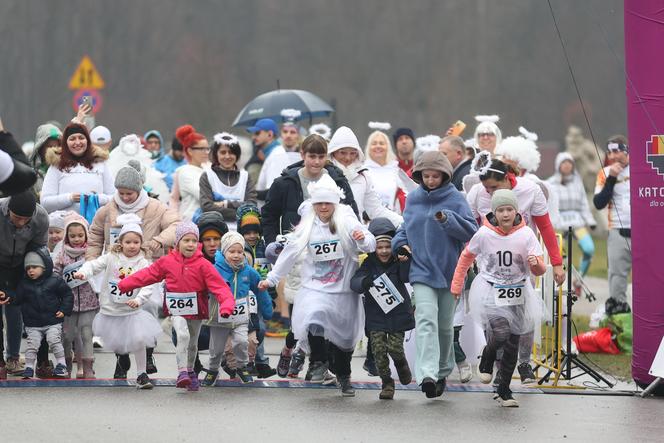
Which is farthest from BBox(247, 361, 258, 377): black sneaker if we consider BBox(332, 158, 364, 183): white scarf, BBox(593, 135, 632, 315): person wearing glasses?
BBox(593, 135, 632, 315): person wearing glasses

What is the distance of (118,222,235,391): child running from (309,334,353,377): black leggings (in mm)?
857

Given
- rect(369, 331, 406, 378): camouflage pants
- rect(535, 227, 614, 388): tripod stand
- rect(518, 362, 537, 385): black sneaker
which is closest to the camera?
rect(369, 331, 406, 378): camouflage pants

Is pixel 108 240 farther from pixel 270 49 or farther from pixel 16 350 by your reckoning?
pixel 270 49

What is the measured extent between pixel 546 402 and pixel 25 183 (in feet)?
14.7

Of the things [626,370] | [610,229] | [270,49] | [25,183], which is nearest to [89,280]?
[25,183]

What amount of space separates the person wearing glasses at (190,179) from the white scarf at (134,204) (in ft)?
5.98

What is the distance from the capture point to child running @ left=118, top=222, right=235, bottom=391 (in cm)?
1155

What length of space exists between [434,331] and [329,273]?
3.04ft

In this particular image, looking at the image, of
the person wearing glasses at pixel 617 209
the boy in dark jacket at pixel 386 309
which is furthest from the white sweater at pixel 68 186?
the person wearing glasses at pixel 617 209

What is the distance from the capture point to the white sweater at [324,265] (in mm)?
11617

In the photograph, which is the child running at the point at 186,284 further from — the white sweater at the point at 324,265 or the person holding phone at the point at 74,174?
the person holding phone at the point at 74,174

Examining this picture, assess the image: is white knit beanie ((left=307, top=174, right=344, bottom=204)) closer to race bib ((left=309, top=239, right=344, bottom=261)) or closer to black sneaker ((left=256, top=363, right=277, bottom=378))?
race bib ((left=309, top=239, right=344, bottom=261))

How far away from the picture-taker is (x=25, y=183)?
878 centimetres

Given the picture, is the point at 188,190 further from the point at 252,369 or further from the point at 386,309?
the point at 386,309
